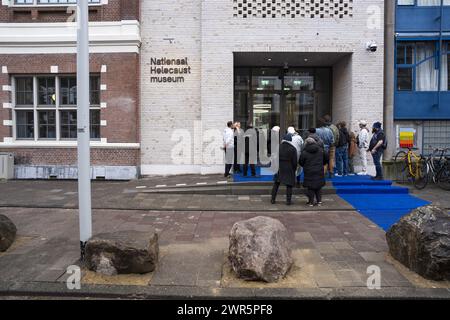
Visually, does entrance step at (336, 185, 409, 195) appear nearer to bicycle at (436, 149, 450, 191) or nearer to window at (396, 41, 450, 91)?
bicycle at (436, 149, 450, 191)

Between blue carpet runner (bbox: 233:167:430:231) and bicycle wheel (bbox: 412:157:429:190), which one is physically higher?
bicycle wheel (bbox: 412:157:429:190)

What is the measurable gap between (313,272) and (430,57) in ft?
36.3

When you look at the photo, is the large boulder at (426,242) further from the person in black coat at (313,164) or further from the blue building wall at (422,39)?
the blue building wall at (422,39)

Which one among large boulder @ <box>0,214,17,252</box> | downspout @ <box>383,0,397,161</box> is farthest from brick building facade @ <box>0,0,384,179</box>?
large boulder @ <box>0,214,17,252</box>

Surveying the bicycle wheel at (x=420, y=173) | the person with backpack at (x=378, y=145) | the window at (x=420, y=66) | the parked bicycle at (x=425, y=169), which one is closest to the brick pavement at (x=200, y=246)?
the person with backpack at (x=378, y=145)

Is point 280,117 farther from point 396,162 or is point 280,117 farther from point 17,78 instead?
point 17,78

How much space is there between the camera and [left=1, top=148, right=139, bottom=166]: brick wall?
12914mm

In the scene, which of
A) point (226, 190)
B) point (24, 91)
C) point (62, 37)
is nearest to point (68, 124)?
point (24, 91)

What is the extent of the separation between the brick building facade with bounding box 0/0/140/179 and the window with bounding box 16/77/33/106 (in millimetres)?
84

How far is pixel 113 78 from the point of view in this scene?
42.0 ft

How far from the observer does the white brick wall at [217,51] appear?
1259cm

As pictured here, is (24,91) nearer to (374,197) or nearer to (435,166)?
(374,197)

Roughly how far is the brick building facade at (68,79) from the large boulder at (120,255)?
7924 millimetres
